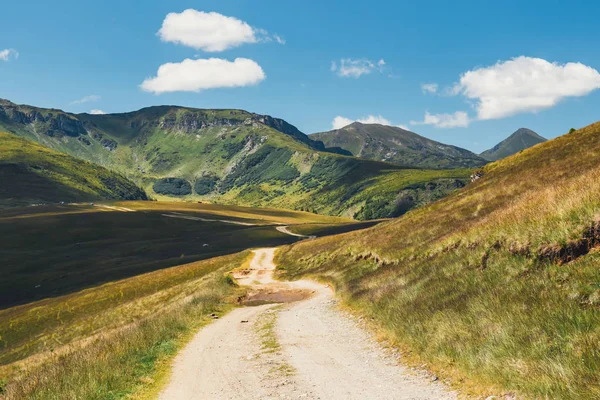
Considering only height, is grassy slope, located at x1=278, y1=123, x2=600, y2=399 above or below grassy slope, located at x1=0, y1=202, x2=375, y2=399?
above

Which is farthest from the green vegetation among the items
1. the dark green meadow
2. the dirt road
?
the dark green meadow

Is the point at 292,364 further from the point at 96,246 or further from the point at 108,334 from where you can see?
the point at 96,246

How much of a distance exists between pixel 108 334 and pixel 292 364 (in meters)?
18.2

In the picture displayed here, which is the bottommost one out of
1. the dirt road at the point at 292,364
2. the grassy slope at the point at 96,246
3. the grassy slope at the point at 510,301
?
the grassy slope at the point at 96,246

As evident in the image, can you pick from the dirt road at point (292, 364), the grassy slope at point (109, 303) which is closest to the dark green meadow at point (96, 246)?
the grassy slope at point (109, 303)

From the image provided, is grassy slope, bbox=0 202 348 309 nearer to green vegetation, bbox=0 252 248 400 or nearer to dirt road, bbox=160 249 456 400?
green vegetation, bbox=0 252 248 400

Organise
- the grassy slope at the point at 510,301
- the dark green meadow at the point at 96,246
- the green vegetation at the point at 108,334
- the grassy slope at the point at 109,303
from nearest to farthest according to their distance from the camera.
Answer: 1. the grassy slope at the point at 510,301
2. the green vegetation at the point at 108,334
3. the grassy slope at the point at 109,303
4. the dark green meadow at the point at 96,246

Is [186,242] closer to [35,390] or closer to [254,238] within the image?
[254,238]

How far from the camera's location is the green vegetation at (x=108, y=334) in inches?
510

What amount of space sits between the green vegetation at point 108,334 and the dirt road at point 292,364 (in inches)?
51.9

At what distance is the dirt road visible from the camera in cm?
1062

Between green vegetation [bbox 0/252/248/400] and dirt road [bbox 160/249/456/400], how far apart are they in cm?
132

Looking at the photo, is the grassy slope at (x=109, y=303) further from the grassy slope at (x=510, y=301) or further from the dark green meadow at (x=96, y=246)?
the grassy slope at (x=510, y=301)

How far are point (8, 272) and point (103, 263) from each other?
1860 centimetres
